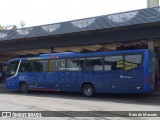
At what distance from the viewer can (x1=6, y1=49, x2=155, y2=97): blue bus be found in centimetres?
1806

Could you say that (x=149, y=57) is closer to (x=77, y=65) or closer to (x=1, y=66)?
Answer: (x=77, y=65)

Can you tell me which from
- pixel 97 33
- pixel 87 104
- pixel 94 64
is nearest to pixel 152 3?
pixel 97 33

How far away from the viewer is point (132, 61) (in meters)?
18.2

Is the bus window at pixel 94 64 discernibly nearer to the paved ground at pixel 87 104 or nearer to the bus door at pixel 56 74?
the bus door at pixel 56 74

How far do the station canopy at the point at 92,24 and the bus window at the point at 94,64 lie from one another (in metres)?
4.21

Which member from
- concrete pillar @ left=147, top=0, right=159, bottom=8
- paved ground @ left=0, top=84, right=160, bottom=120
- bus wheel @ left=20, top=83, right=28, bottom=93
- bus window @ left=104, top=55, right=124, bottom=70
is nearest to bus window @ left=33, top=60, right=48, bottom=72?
bus wheel @ left=20, top=83, right=28, bottom=93

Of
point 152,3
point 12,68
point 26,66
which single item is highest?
point 152,3

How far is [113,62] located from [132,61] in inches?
52.1

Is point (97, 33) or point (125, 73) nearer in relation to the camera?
point (125, 73)

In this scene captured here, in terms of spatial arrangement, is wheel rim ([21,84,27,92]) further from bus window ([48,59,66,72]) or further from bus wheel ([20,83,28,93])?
bus window ([48,59,66,72])

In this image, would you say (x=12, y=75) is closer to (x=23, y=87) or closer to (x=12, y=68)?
(x=12, y=68)

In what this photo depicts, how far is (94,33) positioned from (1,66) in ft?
65.6

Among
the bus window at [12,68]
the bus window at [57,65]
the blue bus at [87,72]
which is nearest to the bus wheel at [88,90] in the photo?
the blue bus at [87,72]

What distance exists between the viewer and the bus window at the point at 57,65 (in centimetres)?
2150
